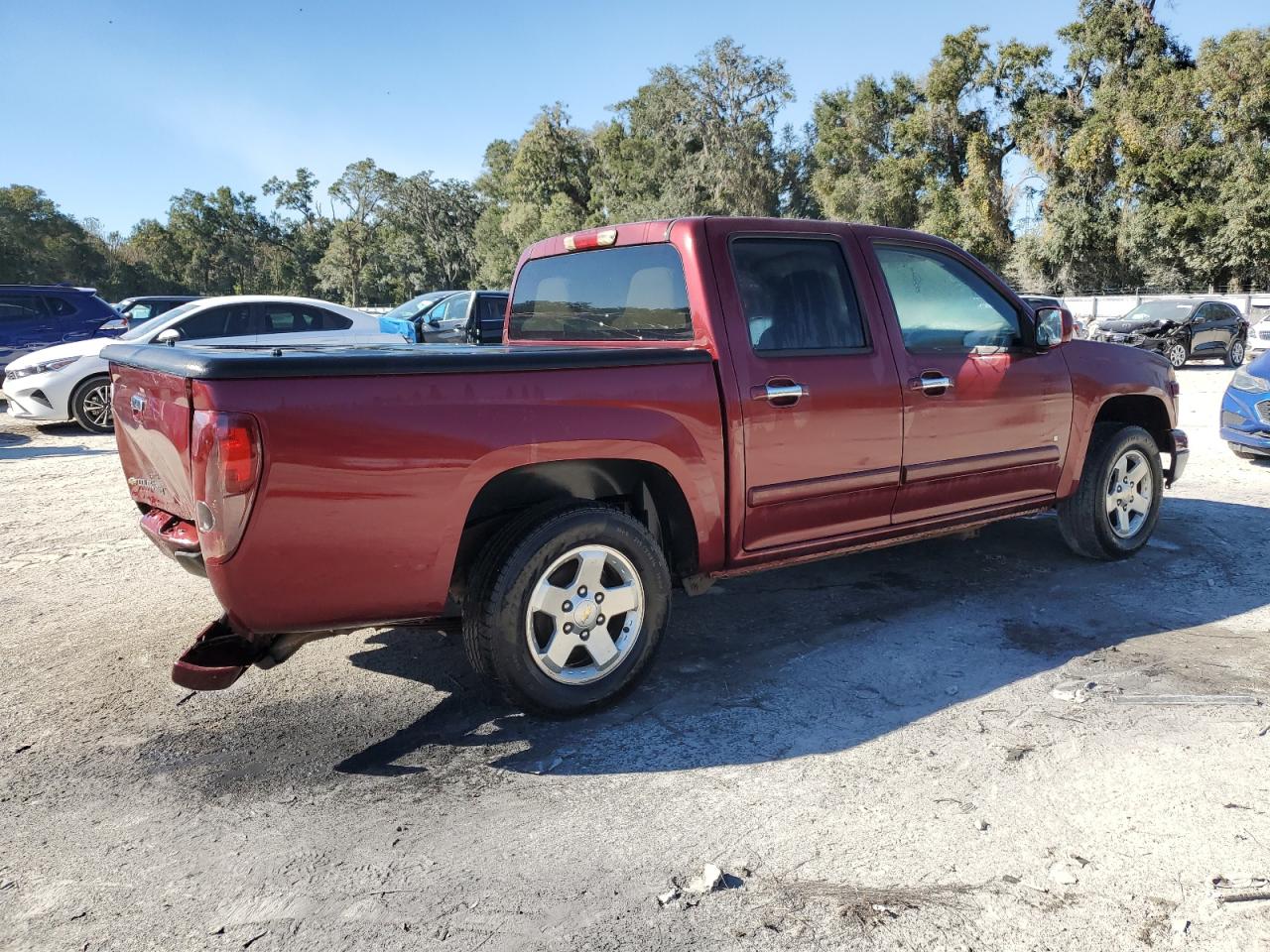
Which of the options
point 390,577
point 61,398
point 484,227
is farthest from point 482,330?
point 484,227

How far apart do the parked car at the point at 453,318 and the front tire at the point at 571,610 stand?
10.6 metres

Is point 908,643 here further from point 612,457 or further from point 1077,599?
point 612,457

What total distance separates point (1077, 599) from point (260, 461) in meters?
4.05

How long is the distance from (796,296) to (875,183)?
146 ft

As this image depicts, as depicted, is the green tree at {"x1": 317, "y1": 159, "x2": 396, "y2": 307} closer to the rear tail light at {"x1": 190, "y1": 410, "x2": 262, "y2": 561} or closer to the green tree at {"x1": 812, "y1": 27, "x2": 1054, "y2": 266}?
the green tree at {"x1": 812, "y1": 27, "x2": 1054, "y2": 266}

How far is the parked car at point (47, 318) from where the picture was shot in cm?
1366

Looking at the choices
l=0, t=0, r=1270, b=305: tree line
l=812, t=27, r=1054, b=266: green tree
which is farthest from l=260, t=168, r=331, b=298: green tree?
l=812, t=27, r=1054, b=266: green tree

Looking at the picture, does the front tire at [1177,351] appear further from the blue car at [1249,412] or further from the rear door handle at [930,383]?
the rear door handle at [930,383]

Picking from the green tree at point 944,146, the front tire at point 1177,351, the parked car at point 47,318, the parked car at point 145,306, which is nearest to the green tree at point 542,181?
the green tree at point 944,146

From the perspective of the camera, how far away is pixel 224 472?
9.25 feet

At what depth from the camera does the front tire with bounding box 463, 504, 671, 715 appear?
10.9ft

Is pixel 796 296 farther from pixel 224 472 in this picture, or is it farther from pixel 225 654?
pixel 225 654

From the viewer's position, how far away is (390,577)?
124 inches

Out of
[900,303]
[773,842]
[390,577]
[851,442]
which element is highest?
[900,303]
